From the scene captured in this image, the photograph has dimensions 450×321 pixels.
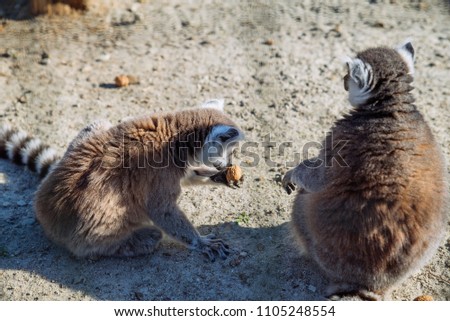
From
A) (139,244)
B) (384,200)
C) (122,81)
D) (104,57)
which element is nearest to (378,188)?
(384,200)

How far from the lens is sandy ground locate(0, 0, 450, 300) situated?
15.1ft

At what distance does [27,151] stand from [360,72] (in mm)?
3371

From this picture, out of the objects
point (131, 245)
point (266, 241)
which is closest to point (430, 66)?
point (266, 241)

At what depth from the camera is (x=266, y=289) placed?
4504 mm

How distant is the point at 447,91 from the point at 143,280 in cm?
454

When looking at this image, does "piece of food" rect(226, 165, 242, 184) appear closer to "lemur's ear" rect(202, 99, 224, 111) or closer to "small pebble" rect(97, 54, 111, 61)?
"lemur's ear" rect(202, 99, 224, 111)

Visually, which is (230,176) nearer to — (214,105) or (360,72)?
(214,105)

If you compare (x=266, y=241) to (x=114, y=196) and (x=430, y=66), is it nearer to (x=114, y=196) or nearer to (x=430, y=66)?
(x=114, y=196)

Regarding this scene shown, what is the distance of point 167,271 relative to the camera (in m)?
4.68

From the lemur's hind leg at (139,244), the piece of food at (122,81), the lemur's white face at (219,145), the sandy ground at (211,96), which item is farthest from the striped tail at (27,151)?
the lemur's white face at (219,145)

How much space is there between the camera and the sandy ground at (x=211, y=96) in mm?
4609

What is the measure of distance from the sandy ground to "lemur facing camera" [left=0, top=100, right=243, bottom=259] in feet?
0.65

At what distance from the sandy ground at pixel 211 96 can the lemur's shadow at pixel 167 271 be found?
0.01 metres

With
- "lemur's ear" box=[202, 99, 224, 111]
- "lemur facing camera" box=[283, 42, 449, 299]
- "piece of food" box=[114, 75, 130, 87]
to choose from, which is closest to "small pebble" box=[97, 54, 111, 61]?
"piece of food" box=[114, 75, 130, 87]
